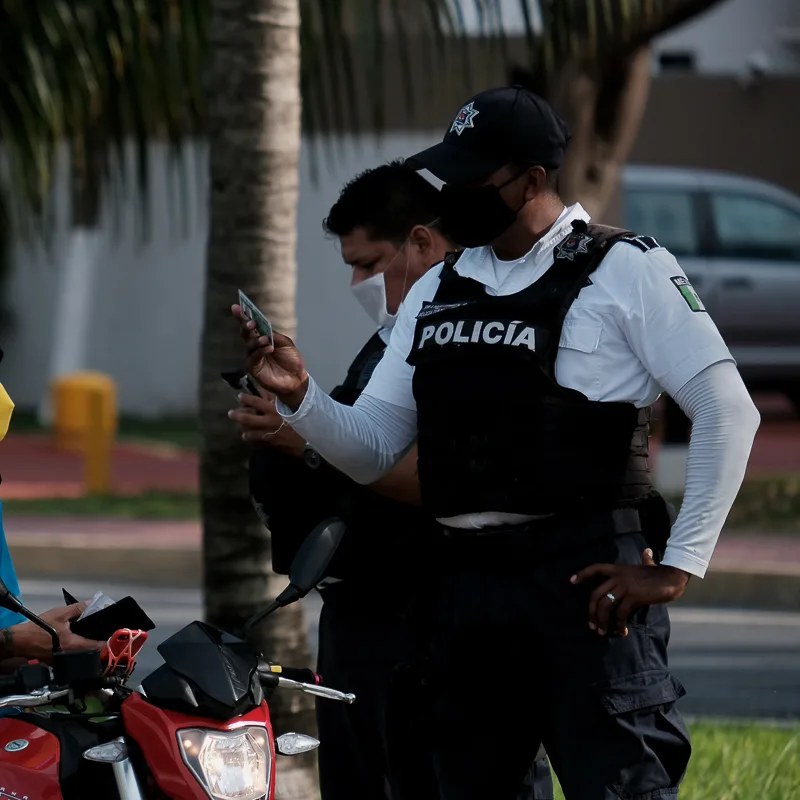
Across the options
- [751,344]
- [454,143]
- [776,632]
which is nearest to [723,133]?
[751,344]

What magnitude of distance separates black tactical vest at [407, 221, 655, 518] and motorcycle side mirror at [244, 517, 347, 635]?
0.41m

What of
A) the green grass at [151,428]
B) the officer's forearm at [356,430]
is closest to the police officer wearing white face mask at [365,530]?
the officer's forearm at [356,430]

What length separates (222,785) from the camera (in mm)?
2348

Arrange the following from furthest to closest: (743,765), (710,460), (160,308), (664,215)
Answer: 1. (160,308)
2. (664,215)
3. (743,765)
4. (710,460)

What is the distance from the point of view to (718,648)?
331 inches

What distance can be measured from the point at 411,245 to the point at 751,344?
38.1 ft

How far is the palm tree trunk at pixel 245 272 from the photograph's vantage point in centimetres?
471

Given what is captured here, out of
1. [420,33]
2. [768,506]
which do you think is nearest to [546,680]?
[420,33]

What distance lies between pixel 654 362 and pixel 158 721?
3.42ft

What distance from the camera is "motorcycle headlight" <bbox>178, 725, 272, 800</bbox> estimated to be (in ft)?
7.70

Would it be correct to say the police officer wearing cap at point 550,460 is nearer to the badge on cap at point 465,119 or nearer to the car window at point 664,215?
the badge on cap at point 465,119

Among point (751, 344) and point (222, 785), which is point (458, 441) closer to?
point (222, 785)

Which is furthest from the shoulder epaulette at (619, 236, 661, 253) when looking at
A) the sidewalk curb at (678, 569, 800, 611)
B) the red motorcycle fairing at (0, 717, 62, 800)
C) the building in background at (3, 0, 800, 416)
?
the building in background at (3, 0, 800, 416)

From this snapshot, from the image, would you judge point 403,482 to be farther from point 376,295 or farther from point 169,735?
point 169,735
